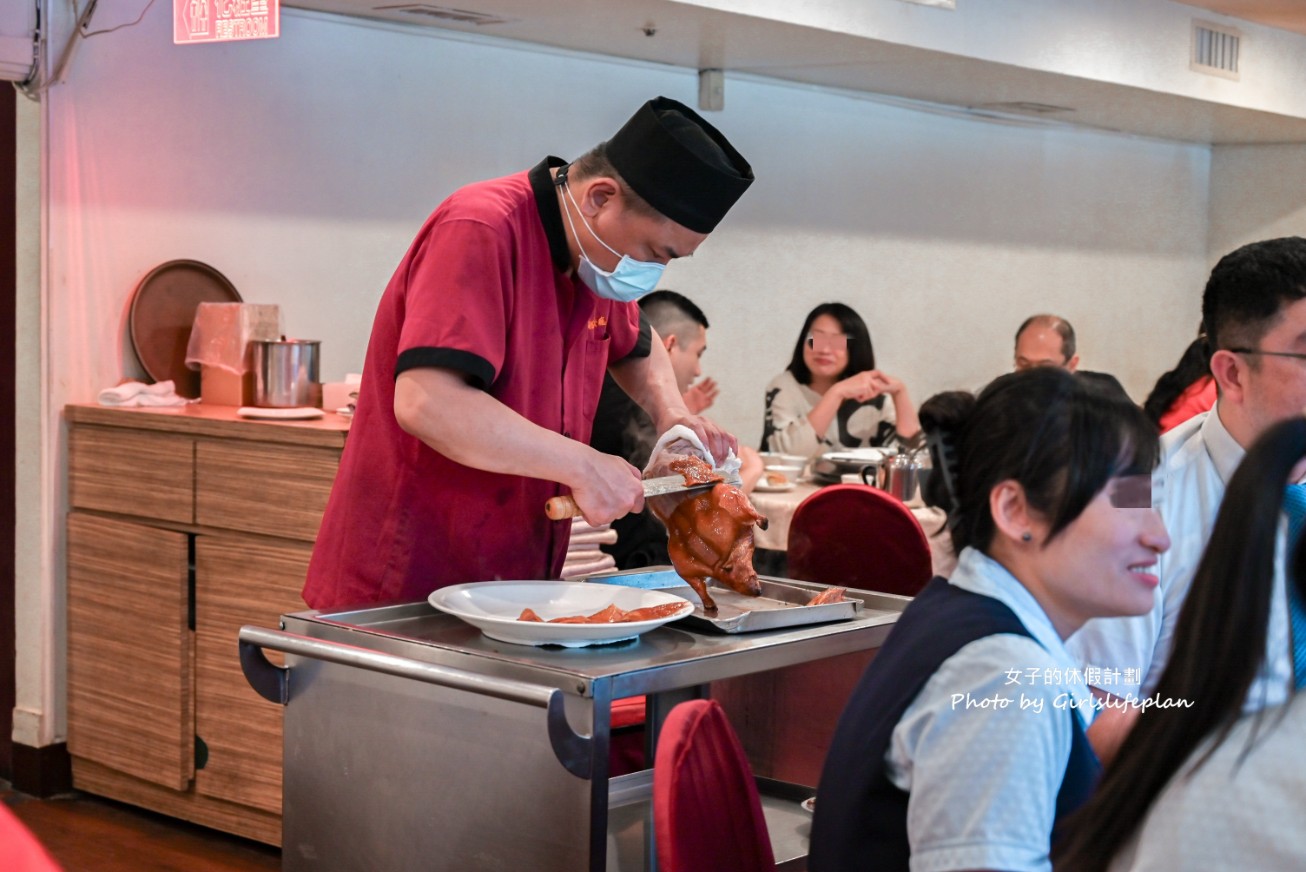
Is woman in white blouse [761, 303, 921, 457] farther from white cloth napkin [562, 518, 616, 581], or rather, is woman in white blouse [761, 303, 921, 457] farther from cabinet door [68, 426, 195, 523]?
cabinet door [68, 426, 195, 523]

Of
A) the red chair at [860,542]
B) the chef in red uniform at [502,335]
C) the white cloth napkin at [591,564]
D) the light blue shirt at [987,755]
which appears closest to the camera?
the light blue shirt at [987,755]

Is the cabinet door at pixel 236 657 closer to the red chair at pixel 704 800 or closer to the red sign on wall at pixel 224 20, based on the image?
the red sign on wall at pixel 224 20

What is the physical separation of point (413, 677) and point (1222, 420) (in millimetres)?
1135

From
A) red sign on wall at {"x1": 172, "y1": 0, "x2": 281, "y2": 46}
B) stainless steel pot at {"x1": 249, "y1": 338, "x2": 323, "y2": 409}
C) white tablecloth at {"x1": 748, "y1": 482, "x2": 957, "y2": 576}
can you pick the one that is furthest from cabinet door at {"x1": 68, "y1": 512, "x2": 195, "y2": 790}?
white tablecloth at {"x1": 748, "y1": 482, "x2": 957, "y2": 576}

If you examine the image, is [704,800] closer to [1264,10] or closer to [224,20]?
[224,20]

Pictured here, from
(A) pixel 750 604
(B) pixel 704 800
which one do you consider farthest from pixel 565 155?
(B) pixel 704 800

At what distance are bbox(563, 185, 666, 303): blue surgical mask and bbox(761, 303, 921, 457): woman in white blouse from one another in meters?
2.97

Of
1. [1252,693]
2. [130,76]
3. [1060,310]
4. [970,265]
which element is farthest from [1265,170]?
[1252,693]

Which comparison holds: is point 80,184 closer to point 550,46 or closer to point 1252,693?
point 550,46

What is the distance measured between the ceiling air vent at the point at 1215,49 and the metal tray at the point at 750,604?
507 centimetres

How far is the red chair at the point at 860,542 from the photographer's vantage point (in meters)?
2.84

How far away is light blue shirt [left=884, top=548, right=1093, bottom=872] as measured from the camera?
122 cm

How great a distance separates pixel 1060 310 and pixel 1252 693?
688 centimetres

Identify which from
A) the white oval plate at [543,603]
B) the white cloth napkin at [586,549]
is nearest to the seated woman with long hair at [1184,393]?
the white cloth napkin at [586,549]
